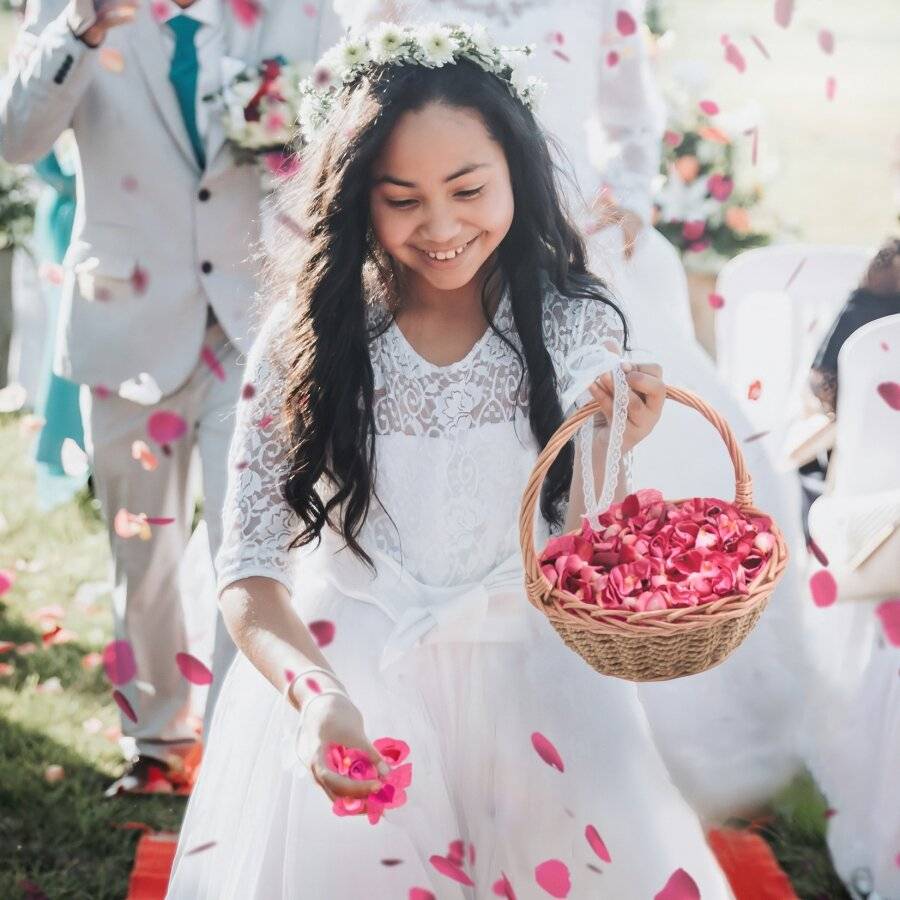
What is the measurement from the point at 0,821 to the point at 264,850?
61.4 inches

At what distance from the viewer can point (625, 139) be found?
3826 millimetres

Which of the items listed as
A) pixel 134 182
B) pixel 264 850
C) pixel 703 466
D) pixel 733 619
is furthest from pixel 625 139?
pixel 264 850

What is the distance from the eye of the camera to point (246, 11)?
11.8ft

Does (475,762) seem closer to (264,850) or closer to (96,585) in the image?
(264,850)

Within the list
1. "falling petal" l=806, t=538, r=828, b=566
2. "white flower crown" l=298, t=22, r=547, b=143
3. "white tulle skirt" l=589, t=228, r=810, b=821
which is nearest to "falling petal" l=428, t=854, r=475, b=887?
"white flower crown" l=298, t=22, r=547, b=143

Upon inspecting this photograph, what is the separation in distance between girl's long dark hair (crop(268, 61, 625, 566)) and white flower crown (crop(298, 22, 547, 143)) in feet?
0.07

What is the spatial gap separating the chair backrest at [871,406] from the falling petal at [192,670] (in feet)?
5.15

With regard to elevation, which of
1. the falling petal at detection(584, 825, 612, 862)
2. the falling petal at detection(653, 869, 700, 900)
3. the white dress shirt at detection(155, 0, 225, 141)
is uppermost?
the white dress shirt at detection(155, 0, 225, 141)

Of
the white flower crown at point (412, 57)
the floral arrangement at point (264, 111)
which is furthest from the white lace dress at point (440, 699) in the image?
the floral arrangement at point (264, 111)

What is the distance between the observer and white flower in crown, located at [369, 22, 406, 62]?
2383 mm

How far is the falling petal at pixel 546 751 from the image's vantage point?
89.9 inches

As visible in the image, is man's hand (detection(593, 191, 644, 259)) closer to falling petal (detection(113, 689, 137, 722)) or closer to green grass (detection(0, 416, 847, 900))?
green grass (detection(0, 416, 847, 900))

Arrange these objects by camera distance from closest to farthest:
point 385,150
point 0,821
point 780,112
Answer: point 385,150, point 0,821, point 780,112

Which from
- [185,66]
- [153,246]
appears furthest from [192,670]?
[185,66]
